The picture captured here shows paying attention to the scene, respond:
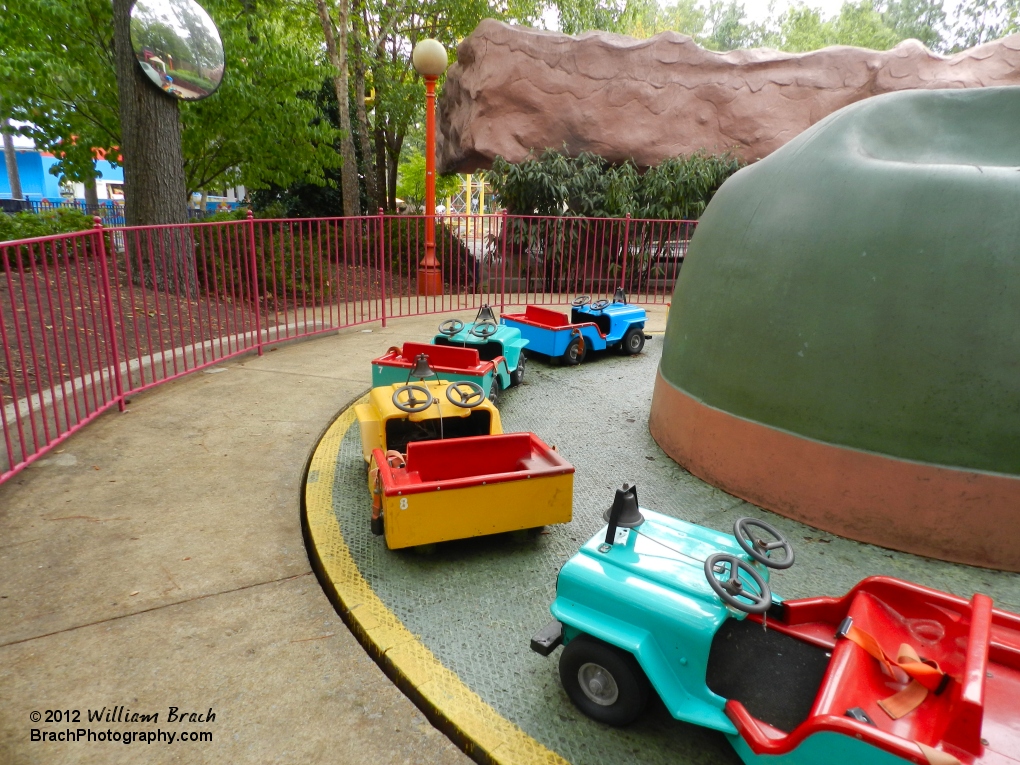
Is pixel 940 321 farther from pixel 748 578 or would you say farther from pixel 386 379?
pixel 386 379

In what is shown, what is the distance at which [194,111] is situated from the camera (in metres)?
11.2

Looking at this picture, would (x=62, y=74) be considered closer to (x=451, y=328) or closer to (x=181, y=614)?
(x=451, y=328)

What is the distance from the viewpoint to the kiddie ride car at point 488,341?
6.17 metres

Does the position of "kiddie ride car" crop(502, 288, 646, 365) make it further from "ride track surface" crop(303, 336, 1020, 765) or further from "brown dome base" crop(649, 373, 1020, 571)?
"brown dome base" crop(649, 373, 1020, 571)

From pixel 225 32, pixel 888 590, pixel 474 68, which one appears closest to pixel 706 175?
pixel 474 68

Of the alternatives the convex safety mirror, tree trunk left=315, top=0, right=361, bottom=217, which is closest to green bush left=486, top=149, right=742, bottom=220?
tree trunk left=315, top=0, right=361, bottom=217

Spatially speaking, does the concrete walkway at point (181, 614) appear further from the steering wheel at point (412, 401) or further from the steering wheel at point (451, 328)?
the steering wheel at point (451, 328)

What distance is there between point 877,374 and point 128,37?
9100 mm

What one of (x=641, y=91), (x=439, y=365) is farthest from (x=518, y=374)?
(x=641, y=91)

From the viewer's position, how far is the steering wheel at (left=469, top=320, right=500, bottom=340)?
6.20 metres

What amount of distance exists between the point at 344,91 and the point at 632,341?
397 inches

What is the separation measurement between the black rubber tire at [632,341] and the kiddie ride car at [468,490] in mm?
4870

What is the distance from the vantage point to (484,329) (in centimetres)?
625

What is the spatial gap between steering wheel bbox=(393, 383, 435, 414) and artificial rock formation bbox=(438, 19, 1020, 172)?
11504 millimetres
